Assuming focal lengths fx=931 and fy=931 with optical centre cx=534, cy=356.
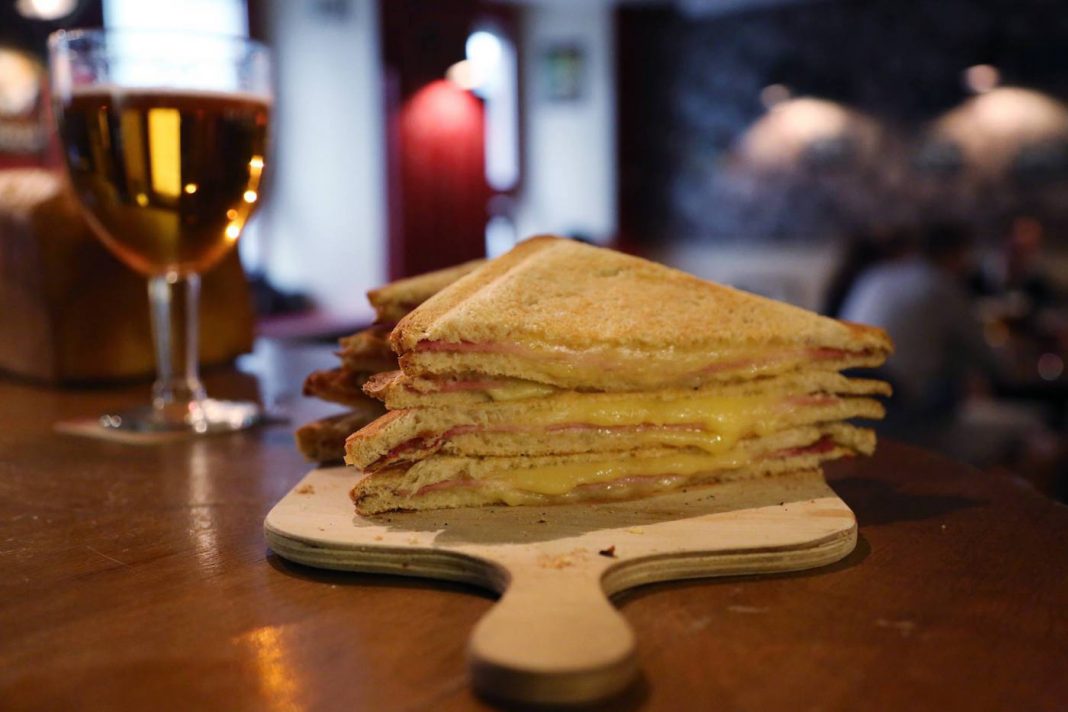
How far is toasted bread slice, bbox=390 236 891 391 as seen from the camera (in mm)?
882

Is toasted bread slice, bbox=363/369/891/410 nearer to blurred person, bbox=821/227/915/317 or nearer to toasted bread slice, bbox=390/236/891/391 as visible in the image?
toasted bread slice, bbox=390/236/891/391

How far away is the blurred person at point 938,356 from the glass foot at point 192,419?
3490mm

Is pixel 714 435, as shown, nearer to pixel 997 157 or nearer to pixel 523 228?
pixel 997 157

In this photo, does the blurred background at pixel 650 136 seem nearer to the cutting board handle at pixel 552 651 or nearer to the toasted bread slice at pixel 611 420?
the toasted bread slice at pixel 611 420

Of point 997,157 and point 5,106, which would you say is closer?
point 5,106

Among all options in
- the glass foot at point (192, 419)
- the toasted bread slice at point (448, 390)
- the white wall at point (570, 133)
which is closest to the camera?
the toasted bread slice at point (448, 390)

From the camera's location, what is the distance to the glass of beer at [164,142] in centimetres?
129

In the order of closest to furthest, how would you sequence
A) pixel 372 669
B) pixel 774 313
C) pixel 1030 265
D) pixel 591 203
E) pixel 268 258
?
pixel 372 669
pixel 774 313
pixel 1030 265
pixel 268 258
pixel 591 203

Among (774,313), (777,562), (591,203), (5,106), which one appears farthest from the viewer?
(591,203)

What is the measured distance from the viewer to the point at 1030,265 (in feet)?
25.9

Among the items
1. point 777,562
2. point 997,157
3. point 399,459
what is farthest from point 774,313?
point 997,157

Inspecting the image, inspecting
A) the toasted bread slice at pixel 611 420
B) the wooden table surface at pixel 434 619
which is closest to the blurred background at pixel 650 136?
the toasted bread slice at pixel 611 420

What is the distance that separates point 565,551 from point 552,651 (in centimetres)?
21

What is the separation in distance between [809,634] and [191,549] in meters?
0.55
